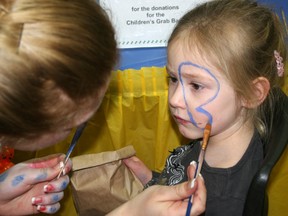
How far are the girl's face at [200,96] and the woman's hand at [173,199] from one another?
16 centimetres

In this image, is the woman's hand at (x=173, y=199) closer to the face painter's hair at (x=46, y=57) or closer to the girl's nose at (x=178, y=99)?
the girl's nose at (x=178, y=99)

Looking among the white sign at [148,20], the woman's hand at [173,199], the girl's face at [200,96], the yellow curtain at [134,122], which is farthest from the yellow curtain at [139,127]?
the woman's hand at [173,199]

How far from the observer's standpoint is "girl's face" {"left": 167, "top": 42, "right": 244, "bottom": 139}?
905 millimetres

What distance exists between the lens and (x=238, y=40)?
888mm

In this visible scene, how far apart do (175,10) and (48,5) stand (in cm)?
68

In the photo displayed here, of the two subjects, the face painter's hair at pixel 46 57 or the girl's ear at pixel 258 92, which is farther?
the girl's ear at pixel 258 92

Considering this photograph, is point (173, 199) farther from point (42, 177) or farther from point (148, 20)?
point (148, 20)

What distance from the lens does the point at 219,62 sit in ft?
2.93

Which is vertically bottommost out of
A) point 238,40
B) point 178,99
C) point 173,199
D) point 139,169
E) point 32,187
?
point 139,169

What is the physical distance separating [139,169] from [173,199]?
0.49 metres

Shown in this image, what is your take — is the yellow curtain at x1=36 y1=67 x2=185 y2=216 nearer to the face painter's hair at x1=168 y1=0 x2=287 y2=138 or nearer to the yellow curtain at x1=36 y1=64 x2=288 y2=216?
the yellow curtain at x1=36 y1=64 x2=288 y2=216

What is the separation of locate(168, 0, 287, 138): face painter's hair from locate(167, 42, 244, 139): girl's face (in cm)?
2

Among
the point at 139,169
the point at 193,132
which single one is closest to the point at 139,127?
the point at 139,169

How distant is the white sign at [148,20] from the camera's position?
1.21 m
